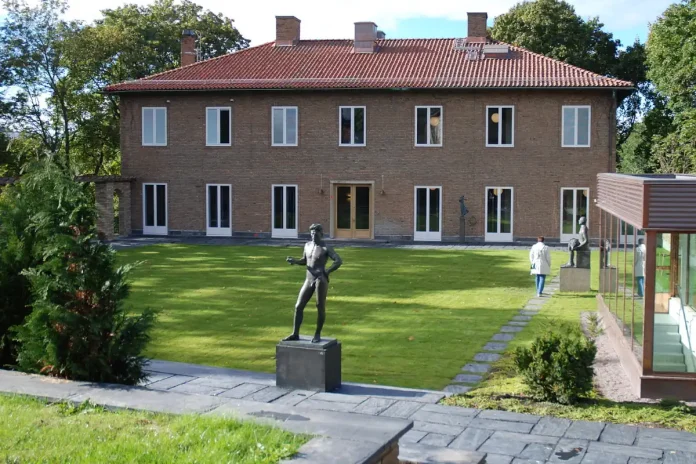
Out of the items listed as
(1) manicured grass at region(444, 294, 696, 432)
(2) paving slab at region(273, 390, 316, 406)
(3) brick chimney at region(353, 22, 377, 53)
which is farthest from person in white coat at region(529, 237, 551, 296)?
(3) brick chimney at region(353, 22, 377, 53)

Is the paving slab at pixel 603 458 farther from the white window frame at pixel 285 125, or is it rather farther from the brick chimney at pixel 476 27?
the brick chimney at pixel 476 27

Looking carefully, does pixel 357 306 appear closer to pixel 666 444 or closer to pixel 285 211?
pixel 666 444

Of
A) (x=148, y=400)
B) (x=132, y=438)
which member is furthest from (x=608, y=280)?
(x=132, y=438)

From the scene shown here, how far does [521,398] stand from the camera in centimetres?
1013

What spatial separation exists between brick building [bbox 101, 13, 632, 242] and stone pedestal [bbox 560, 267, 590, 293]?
13727mm

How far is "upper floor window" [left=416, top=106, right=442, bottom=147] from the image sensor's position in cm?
3406

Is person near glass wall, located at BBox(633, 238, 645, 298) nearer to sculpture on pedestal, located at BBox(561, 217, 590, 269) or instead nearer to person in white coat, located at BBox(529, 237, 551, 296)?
person in white coat, located at BBox(529, 237, 551, 296)

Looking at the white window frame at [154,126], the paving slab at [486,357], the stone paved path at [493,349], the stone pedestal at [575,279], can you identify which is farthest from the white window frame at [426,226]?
the paving slab at [486,357]

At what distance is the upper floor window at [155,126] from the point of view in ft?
120

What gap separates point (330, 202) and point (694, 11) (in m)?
17.8

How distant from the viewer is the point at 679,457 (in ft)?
26.1

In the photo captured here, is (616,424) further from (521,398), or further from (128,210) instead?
(128,210)

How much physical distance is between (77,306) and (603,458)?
5.69 m

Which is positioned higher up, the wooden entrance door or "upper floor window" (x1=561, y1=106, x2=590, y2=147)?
"upper floor window" (x1=561, y1=106, x2=590, y2=147)
